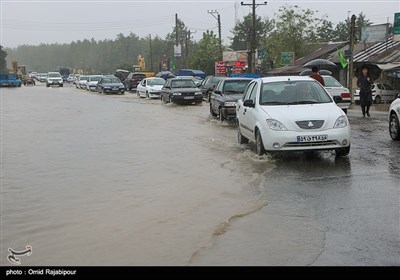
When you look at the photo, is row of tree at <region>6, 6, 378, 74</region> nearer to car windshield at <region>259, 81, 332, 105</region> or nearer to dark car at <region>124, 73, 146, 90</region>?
dark car at <region>124, 73, 146, 90</region>

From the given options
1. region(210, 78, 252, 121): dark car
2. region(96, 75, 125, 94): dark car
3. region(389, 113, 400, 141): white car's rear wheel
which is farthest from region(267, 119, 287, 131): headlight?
region(96, 75, 125, 94): dark car

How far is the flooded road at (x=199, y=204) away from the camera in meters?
4.84

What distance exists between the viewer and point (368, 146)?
443 inches

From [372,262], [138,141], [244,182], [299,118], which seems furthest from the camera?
[138,141]

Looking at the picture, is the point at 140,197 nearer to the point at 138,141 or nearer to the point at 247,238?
the point at 247,238

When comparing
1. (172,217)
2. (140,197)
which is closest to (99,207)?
(140,197)

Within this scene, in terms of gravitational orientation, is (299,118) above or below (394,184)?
above

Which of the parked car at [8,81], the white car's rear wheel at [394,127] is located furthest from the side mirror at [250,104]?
the parked car at [8,81]

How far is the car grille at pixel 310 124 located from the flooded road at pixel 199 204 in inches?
27.4

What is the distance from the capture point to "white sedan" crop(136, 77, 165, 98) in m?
33.6

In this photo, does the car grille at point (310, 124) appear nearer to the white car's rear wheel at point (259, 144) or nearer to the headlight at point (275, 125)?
the headlight at point (275, 125)

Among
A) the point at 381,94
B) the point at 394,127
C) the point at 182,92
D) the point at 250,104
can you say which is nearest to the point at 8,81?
the point at 182,92

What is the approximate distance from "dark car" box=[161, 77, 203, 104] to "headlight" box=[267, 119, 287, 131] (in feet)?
56.6
